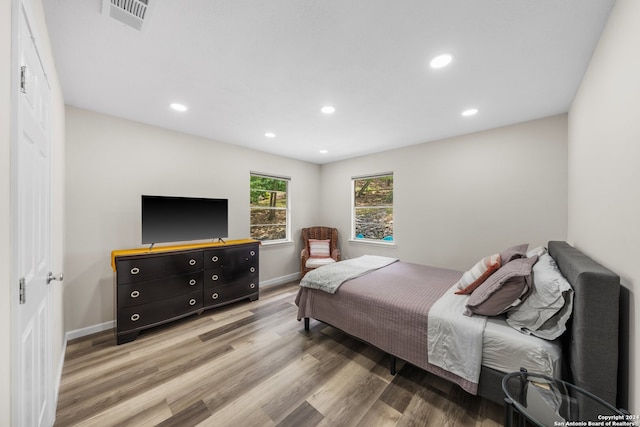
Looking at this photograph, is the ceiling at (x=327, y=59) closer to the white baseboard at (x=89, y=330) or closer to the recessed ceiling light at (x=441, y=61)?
the recessed ceiling light at (x=441, y=61)

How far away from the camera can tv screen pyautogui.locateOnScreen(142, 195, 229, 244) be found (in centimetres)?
285

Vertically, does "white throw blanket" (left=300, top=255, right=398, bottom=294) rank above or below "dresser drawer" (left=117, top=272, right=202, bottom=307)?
above

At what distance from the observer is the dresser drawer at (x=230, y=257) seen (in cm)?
316

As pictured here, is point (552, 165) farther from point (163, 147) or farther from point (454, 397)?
point (163, 147)

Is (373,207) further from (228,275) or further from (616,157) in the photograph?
(616,157)

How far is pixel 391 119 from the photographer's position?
2.90 meters

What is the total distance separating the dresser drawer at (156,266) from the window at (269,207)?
1369 mm

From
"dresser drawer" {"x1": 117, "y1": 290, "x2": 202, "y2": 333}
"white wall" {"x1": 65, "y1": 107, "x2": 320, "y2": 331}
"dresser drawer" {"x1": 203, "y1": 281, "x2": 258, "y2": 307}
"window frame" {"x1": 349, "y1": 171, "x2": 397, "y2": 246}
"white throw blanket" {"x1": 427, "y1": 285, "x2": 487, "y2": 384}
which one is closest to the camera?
"white throw blanket" {"x1": 427, "y1": 285, "x2": 487, "y2": 384}

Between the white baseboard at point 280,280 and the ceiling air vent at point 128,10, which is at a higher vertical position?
the ceiling air vent at point 128,10

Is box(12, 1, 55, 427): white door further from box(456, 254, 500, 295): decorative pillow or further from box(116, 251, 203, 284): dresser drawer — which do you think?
box(456, 254, 500, 295): decorative pillow

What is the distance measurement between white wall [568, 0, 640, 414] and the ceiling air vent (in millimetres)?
2517

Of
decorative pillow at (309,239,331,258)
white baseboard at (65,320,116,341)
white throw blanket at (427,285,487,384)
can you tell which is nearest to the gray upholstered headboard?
white throw blanket at (427,285,487,384)

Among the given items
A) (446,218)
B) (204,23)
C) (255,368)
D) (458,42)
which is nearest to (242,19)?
(204,23)

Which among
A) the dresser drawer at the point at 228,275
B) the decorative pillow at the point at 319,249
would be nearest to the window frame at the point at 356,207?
the decorative pillow at the point at 319,249
